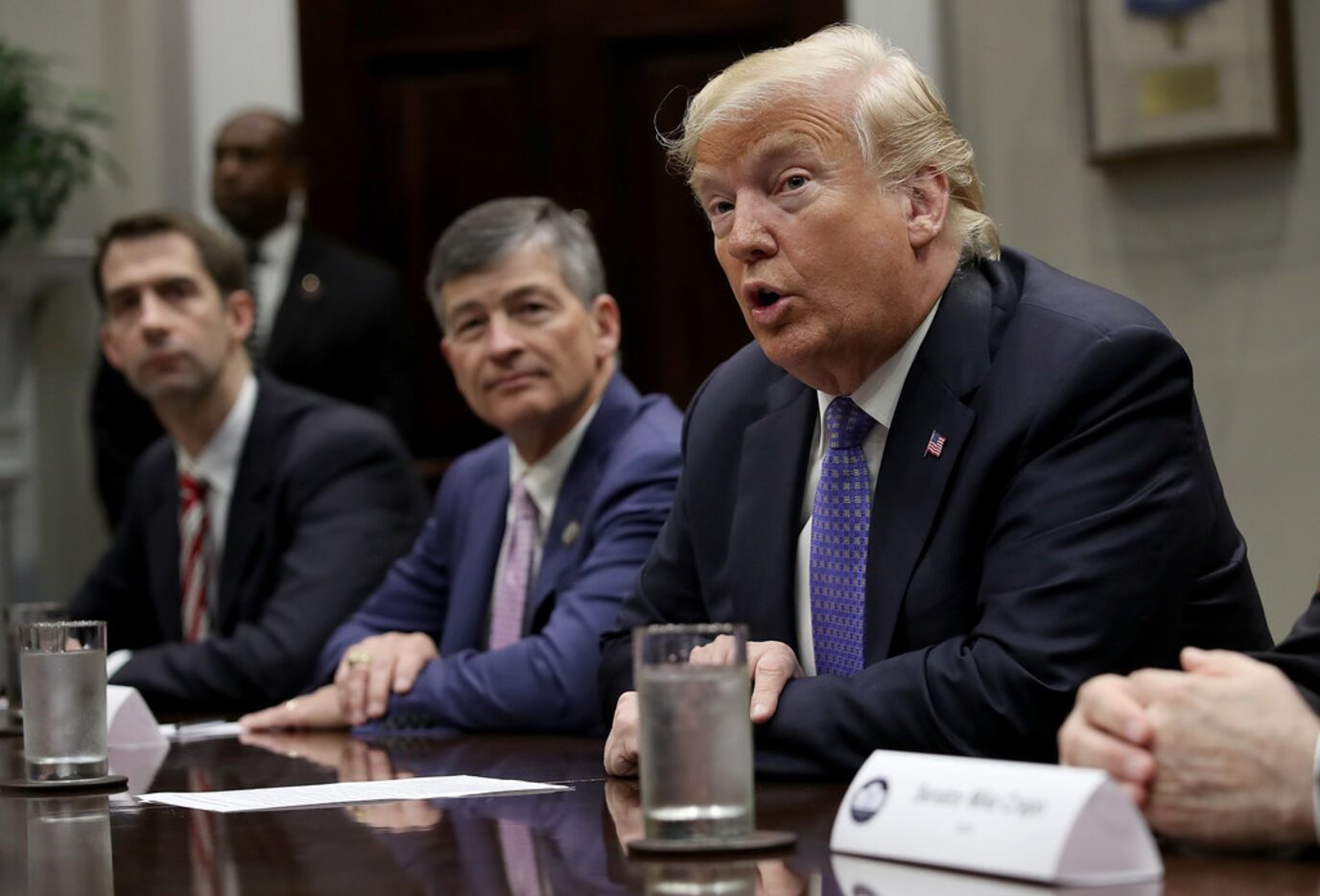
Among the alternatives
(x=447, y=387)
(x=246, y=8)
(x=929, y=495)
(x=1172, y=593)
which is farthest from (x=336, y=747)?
(x=246, y=8)

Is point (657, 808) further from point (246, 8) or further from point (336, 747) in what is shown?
point (246, 8)

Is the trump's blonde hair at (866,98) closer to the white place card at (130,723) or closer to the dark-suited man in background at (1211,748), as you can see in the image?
the dark-suited man in background at (1211,748)

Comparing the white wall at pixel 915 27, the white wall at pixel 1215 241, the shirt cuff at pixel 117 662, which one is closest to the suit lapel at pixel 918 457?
the shirt cuff at pixel 117 662

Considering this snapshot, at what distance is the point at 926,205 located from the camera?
220 centimetres

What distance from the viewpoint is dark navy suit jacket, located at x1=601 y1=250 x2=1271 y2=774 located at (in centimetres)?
188

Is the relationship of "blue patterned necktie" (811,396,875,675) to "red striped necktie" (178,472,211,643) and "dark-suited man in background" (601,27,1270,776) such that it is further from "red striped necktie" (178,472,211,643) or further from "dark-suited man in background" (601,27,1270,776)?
"red striped necktie" (178,472,211,643)

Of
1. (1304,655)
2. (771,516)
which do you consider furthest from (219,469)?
(1304,655)

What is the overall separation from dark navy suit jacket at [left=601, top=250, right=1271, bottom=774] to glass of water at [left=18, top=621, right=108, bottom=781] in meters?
0.61

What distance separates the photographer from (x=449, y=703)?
2711 millimetres

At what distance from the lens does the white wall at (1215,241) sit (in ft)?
13.9

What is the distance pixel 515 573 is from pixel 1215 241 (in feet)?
6.75

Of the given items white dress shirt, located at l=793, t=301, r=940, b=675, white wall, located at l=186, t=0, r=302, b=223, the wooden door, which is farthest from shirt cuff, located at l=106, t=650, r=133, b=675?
white wall, located at l=186, t=0, r=302, b=223

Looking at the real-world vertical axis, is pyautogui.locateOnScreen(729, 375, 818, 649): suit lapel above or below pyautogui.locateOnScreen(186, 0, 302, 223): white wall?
below

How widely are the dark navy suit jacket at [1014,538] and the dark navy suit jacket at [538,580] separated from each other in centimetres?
46
